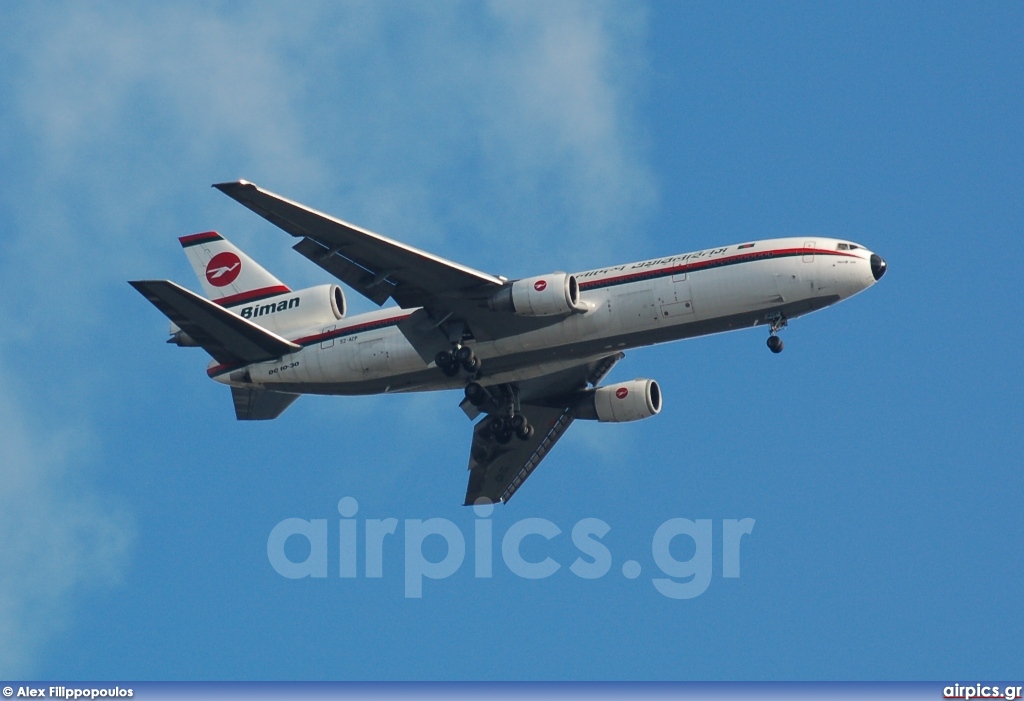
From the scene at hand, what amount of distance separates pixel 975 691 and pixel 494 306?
69.8 feet

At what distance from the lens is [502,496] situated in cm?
6519

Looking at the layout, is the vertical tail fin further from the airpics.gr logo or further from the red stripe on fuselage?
the red stripe on fuselage

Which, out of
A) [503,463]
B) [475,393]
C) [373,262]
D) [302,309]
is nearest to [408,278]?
[373,262]

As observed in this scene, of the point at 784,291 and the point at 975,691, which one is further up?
the point at 784,291

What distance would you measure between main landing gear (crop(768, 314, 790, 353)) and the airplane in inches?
3.1

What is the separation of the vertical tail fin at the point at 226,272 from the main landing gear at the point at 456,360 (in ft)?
31.7

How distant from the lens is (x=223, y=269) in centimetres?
6247

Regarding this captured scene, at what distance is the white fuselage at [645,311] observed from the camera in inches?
2028

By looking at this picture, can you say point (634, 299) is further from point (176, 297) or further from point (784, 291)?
point (176, 297)

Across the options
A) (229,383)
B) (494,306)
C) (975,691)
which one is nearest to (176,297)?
(229,383)

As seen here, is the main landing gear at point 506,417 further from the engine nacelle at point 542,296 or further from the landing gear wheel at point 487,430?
the engine nacelle at point 542,296

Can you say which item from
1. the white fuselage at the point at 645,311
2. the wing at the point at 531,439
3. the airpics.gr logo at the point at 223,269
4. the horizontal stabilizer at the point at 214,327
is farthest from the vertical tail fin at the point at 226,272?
the wing at the point at 531,439

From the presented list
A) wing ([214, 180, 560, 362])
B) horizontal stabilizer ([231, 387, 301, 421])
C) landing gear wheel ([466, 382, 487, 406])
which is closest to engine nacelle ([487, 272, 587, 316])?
wing ([214, 180, 560, 362])

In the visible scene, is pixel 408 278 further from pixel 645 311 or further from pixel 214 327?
pixel 645 311
